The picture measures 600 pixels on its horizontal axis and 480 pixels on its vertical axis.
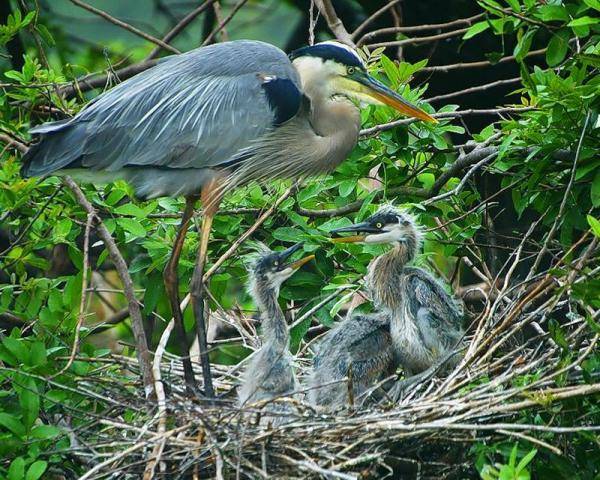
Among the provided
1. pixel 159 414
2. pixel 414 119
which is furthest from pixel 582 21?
pixel 159 414

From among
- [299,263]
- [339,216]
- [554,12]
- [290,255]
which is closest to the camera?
[554,12]

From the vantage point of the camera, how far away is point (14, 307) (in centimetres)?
540

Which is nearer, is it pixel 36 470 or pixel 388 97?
pixel 36 470

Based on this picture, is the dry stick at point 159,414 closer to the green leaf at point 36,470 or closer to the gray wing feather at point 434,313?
the green leaf at point 36,470

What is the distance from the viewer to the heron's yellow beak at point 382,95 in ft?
17.8

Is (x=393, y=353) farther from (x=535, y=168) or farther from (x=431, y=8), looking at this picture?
(x=431, y=8)

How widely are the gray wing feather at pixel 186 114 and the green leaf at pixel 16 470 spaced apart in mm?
1531

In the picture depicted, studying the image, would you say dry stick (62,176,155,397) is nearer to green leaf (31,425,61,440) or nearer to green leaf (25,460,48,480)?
green leaf (31,425,61,440)

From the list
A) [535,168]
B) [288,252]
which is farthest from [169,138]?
[535,168]

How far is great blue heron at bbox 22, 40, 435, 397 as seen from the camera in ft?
17.9

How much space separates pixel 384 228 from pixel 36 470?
6.24 ft

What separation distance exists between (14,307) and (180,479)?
1.43m

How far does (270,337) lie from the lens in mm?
5152

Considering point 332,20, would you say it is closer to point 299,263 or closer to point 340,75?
point 340,75
